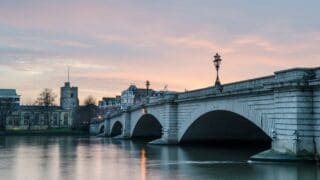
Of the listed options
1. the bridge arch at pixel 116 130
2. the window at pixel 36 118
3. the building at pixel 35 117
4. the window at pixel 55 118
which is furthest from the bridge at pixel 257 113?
the window at pixel 55 118

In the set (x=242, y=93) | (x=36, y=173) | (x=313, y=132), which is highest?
(x=242, y=93)

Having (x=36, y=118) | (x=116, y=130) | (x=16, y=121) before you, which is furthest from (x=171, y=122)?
(x=16, y=121)

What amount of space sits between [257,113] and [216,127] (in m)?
20.0

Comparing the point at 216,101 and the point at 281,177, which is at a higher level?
the point at 216,101

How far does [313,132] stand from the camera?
1393 inches

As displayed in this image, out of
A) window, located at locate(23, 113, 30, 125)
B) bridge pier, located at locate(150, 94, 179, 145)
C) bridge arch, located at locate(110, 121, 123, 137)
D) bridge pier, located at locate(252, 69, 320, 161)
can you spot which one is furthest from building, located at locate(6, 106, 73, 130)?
Result: bridge pier, located at locate(252, 69, 320, 161)

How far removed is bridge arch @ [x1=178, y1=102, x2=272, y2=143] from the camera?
56.6 meters

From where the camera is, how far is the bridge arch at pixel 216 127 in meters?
56.6

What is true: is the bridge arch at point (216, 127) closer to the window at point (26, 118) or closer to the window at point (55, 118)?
the window at point (26, 118)

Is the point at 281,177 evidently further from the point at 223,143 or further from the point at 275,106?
the point at 223,143

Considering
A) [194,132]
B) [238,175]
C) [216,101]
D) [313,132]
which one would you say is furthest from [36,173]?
[194,132]

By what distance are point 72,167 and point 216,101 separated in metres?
17.8

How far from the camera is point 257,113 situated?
42875mm

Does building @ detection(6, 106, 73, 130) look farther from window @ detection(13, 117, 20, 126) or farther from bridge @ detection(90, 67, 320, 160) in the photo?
bridge @ detection(90, 67, 320, 160)
